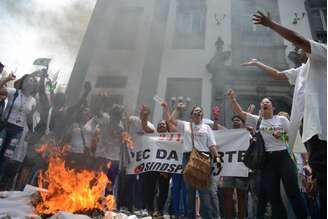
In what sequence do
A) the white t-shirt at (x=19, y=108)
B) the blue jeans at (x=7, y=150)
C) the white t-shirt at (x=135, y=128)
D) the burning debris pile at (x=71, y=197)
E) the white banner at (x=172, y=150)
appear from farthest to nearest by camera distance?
the white t-shirt at (x=135, y=128) < the white banner at (x=172, y=150) < the white t-shirt at (x=19, y=108) < the blue jeans at (x=7, y=150) < the burning debris pile at (x=71, y=197)

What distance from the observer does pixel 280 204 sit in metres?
3.23

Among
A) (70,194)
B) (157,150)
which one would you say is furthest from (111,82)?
(70,194)

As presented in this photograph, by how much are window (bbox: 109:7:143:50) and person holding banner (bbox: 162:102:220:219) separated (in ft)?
21.1

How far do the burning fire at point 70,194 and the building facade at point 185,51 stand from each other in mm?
6119

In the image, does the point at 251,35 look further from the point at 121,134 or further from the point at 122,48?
the point at 121,134

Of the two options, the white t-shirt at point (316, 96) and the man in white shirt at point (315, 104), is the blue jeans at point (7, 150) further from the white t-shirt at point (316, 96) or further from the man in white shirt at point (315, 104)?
the white t-shirt at point (316, 96)

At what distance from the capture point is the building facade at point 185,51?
400 inches

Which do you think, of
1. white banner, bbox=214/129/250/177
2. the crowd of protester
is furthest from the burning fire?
white banner, bbox=214/129/250/177

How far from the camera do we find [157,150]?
5.54 m

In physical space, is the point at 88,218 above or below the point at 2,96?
below

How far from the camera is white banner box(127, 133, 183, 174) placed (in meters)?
5.31

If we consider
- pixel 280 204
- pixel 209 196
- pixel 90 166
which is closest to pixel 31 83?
pixel 90 166

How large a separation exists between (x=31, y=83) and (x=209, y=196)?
342 cm

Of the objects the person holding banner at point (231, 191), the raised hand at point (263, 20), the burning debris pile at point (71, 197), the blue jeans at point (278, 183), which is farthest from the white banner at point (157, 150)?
the raised hand at point (263, 20)
